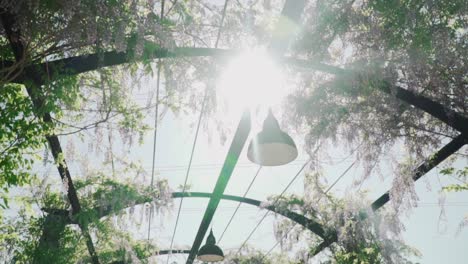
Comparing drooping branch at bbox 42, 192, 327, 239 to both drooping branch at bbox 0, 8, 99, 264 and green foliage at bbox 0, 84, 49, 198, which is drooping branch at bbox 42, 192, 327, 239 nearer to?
drooping branch at bbox 0, 8, 99, 264

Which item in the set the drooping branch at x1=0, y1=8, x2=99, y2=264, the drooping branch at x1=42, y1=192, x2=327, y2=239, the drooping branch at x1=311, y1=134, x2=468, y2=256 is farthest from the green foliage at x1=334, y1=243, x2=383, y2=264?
the drooping branch at x1=0, y1=8, x2=99, y2=264

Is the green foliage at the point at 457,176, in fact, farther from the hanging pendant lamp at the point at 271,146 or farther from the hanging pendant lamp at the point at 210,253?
the hanging pendant lamp at the point at 210,253

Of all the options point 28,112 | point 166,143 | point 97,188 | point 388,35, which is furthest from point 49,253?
point 388,35

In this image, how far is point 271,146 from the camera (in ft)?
11.4

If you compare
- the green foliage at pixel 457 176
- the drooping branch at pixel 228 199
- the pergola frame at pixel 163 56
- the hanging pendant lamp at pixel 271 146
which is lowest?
the hanging pendant lamp at pixel 271 146

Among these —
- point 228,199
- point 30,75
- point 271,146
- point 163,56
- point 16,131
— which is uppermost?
point 228,199

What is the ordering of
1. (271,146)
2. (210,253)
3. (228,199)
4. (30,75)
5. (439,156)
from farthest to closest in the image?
(228,199) < (210,253) < (439,156) < (30,75) < (271,146)

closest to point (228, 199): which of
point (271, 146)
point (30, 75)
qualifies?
point (271, 146)

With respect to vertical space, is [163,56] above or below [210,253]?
above

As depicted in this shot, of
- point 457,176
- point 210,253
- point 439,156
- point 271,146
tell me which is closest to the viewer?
point 271,146

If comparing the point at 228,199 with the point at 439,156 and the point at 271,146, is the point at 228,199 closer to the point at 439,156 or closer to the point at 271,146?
the point at 439,156

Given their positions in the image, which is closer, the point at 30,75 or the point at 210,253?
the point at 30,75

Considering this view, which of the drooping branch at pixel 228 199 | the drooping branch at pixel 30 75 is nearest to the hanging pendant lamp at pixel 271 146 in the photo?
the drooping branch at pixel 30 75

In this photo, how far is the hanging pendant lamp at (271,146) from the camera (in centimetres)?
345
